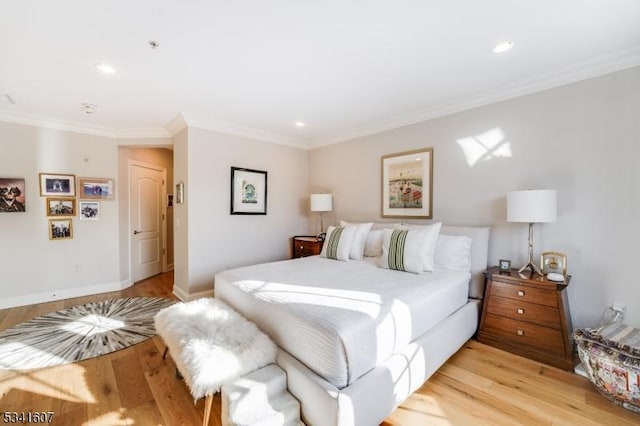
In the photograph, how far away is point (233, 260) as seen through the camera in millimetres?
3971

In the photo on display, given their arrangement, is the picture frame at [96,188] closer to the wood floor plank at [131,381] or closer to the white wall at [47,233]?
the white wall at [47,233]

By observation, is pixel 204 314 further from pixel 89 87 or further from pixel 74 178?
pixel 74 178

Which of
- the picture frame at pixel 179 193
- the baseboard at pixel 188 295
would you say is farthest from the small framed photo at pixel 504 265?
the picture frame at pixel 179 193

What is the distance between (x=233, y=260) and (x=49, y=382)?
2177mm

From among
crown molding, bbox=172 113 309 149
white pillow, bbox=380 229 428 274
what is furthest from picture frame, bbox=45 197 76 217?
white pillow, bbox=380 229 428 274

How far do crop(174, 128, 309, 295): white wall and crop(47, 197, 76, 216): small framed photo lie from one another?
1488 mm

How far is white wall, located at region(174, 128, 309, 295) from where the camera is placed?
3.57m

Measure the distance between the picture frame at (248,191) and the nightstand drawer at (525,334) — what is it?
326 cm

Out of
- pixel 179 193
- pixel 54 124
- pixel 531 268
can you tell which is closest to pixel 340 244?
pixel 531 268

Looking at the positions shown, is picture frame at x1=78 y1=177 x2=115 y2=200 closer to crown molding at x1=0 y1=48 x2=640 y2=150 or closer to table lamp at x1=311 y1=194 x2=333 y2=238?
crown molding at x1=0 y1=48 x2=640 y2=150

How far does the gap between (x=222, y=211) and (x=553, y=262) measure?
3.82 meters

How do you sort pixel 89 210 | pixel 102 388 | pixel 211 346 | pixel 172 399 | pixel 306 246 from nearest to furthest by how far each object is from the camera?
pixel 211 346, pixel 172 399, pixel 102 388, pixel 89 210, pixel 306 246

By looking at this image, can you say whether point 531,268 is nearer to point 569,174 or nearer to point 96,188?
point 569,174

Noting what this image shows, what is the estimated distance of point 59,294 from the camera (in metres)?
3.77
